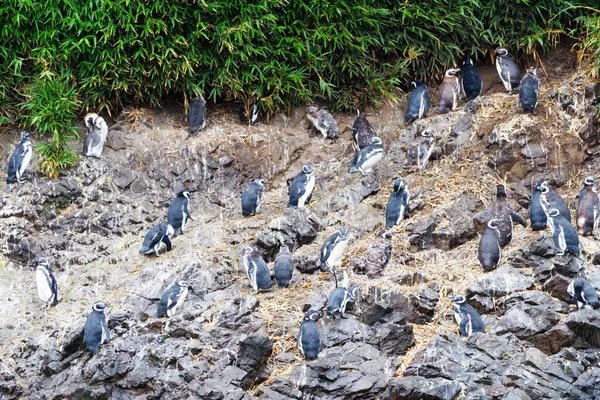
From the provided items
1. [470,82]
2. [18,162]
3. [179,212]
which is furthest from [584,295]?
[18,162]

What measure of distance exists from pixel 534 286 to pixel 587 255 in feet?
2.84

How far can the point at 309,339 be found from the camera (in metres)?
12.6

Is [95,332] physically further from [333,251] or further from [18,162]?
[18,162]

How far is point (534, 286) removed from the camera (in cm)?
1328

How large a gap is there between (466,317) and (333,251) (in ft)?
6.54

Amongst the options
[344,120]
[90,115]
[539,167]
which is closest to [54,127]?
[90,115]

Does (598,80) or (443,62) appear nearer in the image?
(598,80)

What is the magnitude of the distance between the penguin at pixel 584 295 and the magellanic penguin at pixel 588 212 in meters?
1.45

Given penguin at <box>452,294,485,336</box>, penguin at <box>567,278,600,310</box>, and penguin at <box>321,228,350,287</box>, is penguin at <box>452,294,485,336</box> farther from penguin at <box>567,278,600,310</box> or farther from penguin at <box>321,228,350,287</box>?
penguin at <box>321,228,350,287</box>

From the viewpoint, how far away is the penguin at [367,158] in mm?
16016

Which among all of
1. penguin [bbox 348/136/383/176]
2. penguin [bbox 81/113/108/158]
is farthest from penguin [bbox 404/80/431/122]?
penguin [bbox 81/113/108/158]

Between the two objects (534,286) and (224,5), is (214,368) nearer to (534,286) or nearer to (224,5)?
(534,286)

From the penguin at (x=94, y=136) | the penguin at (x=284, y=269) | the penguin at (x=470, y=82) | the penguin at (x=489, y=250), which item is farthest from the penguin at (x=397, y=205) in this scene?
the penguin at (x=94, y=136)

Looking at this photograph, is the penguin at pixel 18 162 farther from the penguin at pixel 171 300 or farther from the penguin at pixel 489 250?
the penguin at pixel 489 250
